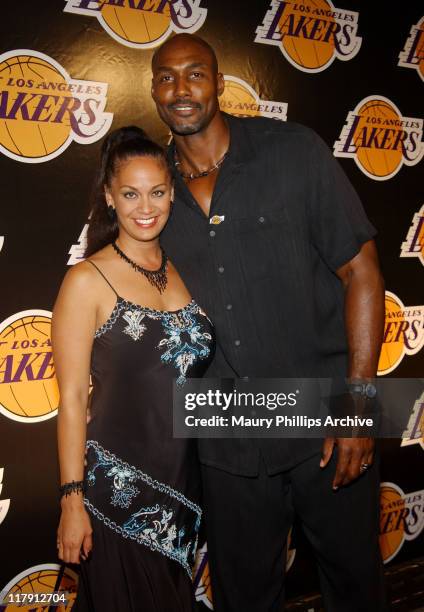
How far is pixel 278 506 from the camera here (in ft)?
5.77

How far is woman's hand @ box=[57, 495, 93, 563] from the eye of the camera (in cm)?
145

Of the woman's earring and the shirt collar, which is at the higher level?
the shirt collar

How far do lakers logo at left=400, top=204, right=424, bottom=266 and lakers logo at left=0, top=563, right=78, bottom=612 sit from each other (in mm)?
1888

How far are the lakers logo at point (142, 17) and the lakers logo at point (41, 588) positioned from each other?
1.87 m

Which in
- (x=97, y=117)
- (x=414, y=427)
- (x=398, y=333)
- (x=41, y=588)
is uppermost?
(x=97, y=117)

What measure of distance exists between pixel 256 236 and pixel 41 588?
59.4 inches

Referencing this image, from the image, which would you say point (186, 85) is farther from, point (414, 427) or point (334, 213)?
point (414, 427)

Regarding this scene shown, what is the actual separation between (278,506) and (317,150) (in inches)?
39.8

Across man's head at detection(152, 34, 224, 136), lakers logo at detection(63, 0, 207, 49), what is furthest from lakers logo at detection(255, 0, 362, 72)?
man's head at detection(152, 34, 224, 136)

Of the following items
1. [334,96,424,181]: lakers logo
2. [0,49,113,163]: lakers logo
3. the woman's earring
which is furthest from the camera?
[334,96,424,181]: lakers logo

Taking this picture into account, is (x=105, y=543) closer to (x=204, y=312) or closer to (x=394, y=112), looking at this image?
(x=204, y=312)

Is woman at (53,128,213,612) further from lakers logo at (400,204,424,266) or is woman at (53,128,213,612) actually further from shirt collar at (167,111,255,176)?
lakers logo at (400,204,424,266)

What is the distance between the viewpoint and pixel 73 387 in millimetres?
1479

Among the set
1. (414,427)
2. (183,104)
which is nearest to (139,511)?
(183,104)
